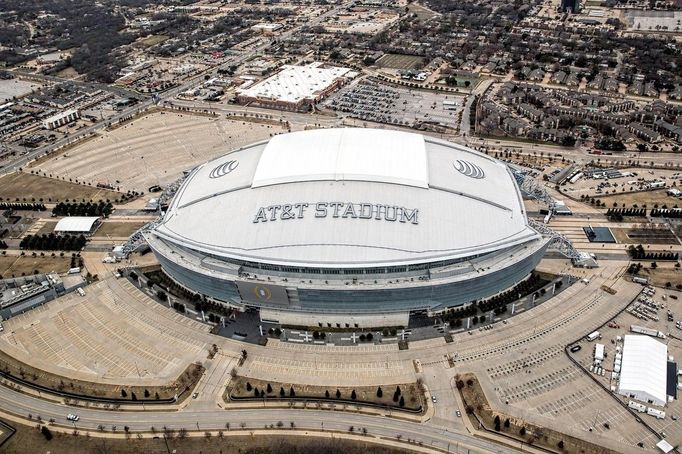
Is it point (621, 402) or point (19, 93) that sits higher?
point (19, 93)

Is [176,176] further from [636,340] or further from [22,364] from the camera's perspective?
[636,340]

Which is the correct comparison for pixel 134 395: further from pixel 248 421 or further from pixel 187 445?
pixel 248 421

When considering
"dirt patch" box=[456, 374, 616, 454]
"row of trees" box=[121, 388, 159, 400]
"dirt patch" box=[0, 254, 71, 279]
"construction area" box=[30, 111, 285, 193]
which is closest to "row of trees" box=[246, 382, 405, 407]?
"dirt patch" box=[456, 374, 616, 454]

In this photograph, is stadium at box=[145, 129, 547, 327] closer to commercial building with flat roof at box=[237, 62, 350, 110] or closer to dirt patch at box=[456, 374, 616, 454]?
dirt patch at box=[456, 374, 616, 454]

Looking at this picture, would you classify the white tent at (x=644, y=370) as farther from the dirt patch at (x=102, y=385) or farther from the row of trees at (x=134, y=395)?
the row of trees at (x=134, y=395)

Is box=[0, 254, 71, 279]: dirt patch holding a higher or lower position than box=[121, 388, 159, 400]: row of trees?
higher

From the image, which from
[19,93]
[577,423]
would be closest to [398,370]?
[577,423]
